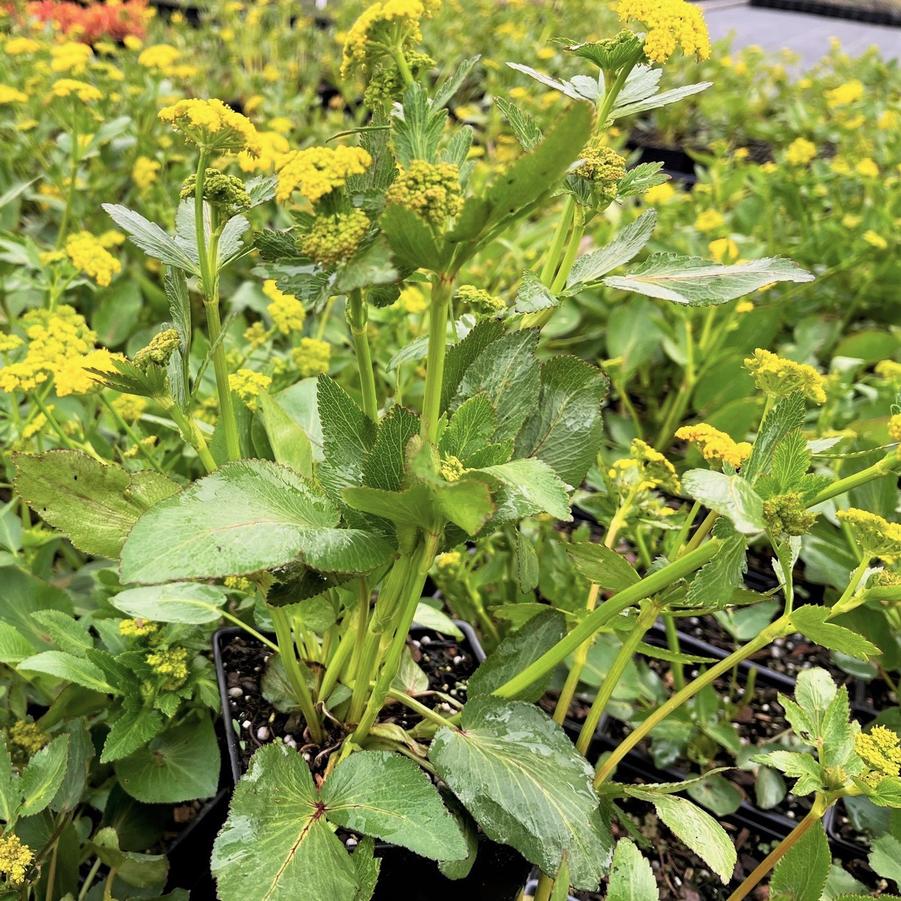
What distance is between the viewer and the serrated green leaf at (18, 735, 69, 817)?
2.11 feet

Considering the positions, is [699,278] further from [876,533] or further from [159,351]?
[159,351]

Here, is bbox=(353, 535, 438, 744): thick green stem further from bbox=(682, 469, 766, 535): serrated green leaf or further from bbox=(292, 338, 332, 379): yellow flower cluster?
bbox=(292, 338, 332, 379): yellow flower cluster

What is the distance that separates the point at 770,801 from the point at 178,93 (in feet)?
6.56

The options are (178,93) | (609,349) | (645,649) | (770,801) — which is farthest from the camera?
(178,93)

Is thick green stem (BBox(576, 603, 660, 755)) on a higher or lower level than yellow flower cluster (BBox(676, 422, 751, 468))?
lower

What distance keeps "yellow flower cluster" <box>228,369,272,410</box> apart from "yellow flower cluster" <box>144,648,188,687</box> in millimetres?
231

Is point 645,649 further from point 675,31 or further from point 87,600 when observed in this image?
point 87,600

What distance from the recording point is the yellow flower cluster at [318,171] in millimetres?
409

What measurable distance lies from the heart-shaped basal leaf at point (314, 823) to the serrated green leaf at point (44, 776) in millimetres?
228

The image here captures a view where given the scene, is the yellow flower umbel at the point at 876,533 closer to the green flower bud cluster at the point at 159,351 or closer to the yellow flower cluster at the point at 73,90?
the green flower bud cluster at the point at 159,351

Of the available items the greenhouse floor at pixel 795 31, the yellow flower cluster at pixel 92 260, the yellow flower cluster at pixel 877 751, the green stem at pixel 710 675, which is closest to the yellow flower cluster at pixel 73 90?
the yellow flower cluster at pixel 92 260

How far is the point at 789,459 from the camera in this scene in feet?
1.62

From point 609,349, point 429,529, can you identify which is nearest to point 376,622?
point 429,529

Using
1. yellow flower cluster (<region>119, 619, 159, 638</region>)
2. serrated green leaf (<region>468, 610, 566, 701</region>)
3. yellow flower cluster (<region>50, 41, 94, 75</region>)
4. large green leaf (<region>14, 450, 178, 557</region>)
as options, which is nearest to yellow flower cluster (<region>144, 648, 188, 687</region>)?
yellow flower cluster (<region>119, 619, 159, 638</region>)
